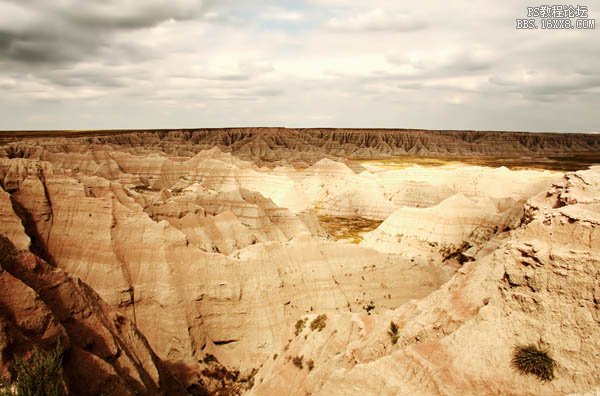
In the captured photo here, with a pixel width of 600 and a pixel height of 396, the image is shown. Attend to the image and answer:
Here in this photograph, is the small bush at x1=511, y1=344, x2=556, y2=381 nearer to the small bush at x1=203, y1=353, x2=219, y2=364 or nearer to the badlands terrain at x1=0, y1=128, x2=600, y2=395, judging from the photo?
the badlands terrain at x1=0, y1=128, x2=600, y2=395

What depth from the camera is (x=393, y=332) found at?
41.1ft

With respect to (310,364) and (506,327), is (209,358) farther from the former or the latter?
(506,327)

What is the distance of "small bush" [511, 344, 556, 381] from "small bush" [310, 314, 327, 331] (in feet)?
27.4

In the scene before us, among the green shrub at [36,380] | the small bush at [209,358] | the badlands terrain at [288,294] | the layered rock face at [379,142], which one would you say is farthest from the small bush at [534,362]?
the layered rock face at [379,142]

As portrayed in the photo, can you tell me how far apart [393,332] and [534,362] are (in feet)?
13.2

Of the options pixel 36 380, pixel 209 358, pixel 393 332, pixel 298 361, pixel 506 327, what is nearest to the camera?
pixel 36 380

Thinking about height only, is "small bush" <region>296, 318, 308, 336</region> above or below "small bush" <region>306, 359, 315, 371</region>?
above

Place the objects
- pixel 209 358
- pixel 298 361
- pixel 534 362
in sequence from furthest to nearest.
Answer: pixel 209 358 < pixel 298 361 < pixel 534 362

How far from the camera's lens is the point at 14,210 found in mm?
24281

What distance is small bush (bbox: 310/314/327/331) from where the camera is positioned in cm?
1688

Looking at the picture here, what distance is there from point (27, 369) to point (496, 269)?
11775 mm

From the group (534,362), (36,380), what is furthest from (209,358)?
(534,362)

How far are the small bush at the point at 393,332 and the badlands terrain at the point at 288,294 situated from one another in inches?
4.0

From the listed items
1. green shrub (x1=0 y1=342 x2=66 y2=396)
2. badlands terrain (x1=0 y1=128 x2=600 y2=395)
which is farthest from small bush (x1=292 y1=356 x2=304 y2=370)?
green shrub (x1=0 y1=342 x2=66 y2=396)
